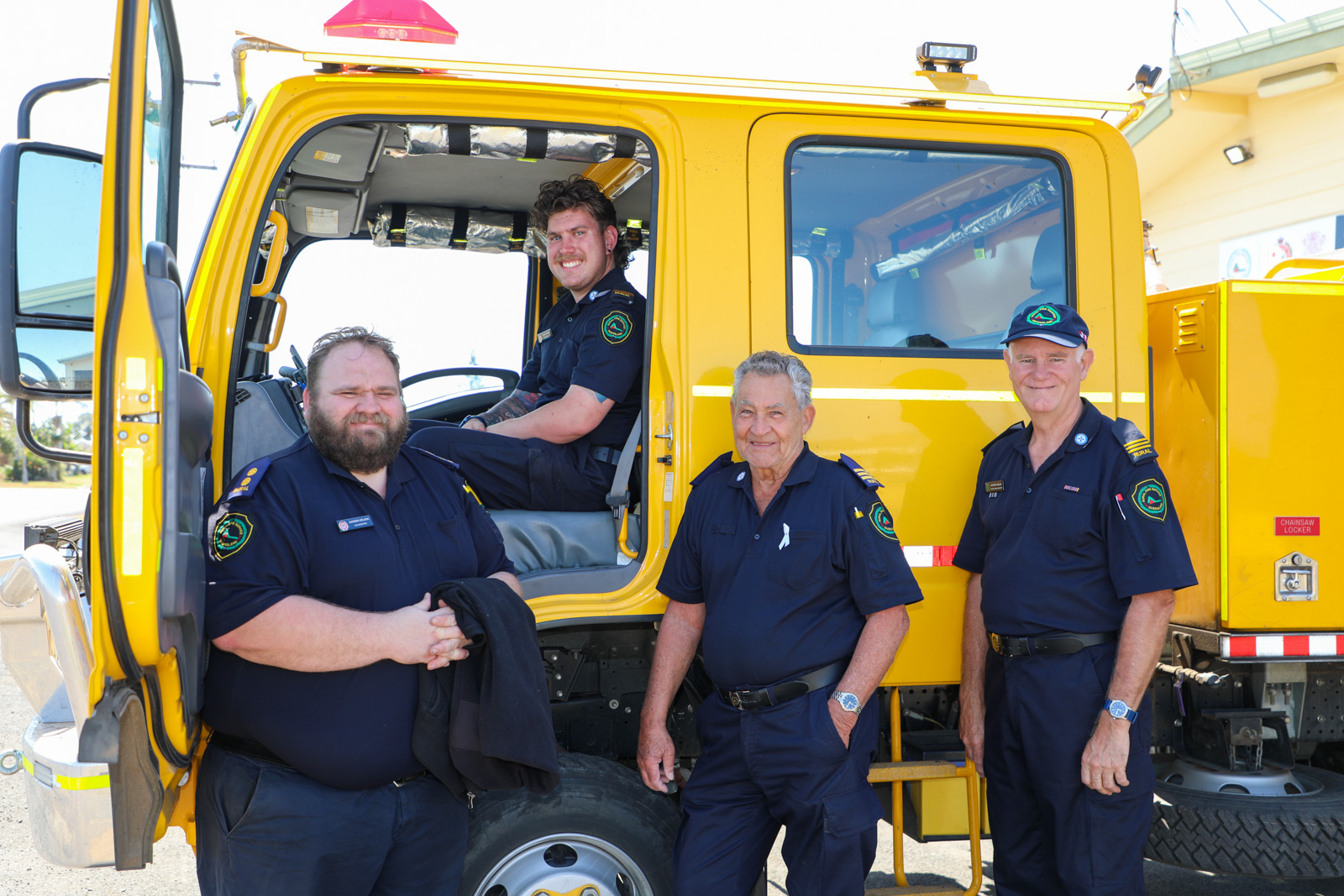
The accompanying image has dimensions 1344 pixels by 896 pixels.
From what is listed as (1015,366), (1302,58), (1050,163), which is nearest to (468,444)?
(1015,366)

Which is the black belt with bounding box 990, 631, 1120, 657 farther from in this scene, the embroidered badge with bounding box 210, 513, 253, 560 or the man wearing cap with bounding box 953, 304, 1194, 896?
the embroidered badge with bounding box 210, 513, 253, 560

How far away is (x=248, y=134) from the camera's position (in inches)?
94.2

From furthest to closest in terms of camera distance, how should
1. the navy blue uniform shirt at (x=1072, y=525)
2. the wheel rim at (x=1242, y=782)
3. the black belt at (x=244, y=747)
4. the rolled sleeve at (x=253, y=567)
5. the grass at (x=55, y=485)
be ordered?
the grass at (x=55, y=485) → the wheel rim at (x=1242, y=782) → the navy blue uniform shirt at (x=1072, y=525) → the black belt at (x=244, y=747) → the rolled sleeve at (x=253, y=567)

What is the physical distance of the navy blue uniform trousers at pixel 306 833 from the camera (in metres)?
2.02

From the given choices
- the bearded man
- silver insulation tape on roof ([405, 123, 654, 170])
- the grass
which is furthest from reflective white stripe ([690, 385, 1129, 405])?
the grass

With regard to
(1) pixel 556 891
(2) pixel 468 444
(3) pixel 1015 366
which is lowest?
(1) pixel 556 891

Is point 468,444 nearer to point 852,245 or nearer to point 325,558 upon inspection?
point 325,558

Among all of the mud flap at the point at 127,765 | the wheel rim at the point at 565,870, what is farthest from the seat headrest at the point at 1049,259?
the mud flap at the point at 127,765

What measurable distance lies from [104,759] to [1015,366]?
2.21 meters

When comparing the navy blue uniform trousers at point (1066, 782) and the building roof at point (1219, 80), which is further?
the building roof at point (1219, 80)

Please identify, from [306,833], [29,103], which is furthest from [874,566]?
[29,103]

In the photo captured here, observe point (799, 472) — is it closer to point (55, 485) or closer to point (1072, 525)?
point (1072, 525)

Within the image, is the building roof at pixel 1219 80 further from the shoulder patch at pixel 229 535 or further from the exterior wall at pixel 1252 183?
the shoulder patch at pixel 229 535

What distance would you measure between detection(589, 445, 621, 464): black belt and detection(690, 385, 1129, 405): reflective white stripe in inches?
14.9
